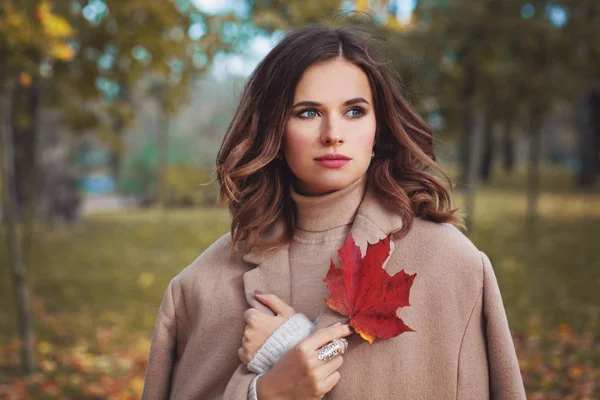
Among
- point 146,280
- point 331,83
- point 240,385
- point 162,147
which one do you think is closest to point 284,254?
point 240,385

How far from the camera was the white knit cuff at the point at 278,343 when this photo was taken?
1.68 metres

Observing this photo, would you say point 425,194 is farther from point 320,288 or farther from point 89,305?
point 89,305

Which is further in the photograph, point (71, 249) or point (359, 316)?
point (71, 249)

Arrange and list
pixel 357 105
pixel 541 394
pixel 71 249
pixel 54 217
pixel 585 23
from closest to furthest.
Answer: pixel 357 105 < pixel 541 394 < pixel 585 23 < pixel 71 249 < pixel 54 217

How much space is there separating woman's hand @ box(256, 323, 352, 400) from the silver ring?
0.03 ft

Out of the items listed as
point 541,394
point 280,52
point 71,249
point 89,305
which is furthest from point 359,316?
point 71,249

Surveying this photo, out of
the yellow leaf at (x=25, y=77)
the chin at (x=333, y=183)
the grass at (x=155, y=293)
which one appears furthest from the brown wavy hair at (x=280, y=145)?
the grass at (x=155, y=293)

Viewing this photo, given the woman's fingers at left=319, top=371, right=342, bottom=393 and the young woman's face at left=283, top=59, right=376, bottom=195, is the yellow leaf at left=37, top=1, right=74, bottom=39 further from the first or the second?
the woman's fingers at left=319, top=371, right=342, bottom=393

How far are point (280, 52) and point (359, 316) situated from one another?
825 millimetres

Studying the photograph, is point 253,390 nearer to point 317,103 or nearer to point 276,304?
point 276,304

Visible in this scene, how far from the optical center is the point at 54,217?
517 inches

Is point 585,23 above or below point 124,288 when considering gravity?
above

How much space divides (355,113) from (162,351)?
96 centimetres

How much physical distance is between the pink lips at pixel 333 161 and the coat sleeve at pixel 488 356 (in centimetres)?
50
